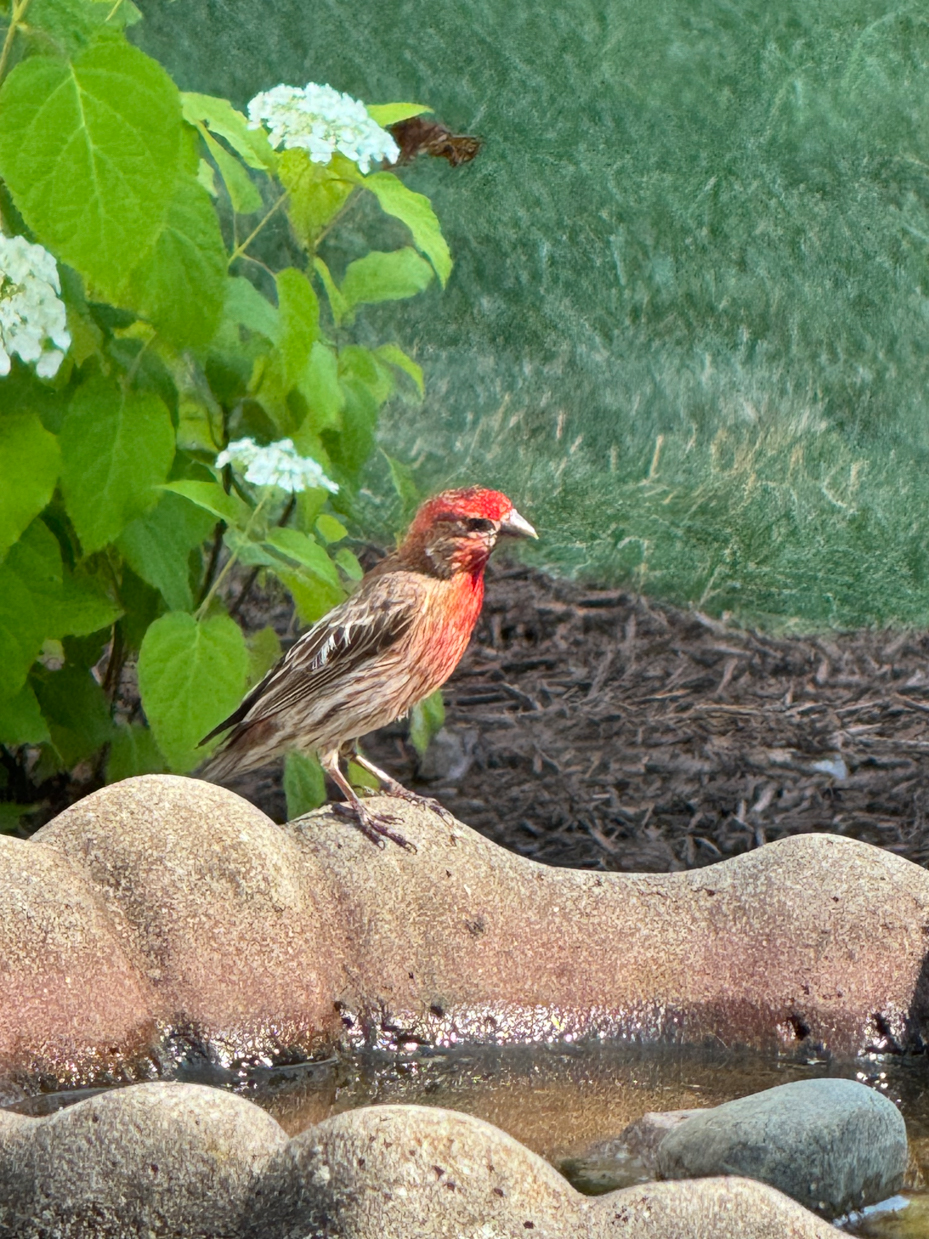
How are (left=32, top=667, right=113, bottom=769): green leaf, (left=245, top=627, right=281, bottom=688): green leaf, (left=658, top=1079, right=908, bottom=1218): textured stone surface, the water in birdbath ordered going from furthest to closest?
(left=245, top=627, right=281, bottom=688): green leaf
(left=32, top=667, right=113, bottom=769): green leaf
the water in birdbath
(left=658, top=1079, right=908, bottom=1218): textured stone surface

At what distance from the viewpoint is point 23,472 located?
334cm

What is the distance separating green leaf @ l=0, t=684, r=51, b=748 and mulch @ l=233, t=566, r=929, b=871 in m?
1.22

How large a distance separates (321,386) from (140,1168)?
73.4 inches

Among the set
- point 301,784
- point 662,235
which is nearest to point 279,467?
point 301,784

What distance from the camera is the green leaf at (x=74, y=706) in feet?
13.0

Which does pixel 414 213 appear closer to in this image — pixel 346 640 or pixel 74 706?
pixel 346 640

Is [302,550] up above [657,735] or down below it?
above

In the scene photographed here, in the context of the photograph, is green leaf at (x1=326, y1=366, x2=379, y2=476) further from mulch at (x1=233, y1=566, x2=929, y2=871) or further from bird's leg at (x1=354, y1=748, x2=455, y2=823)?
mulch at (x1=233, y1=566, x2=929, y2=871)

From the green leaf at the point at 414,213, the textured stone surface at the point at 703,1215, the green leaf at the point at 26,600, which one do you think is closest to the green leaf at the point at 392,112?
the green leaf at the point at 414,213

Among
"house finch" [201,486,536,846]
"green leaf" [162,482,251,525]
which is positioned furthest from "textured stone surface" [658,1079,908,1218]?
"green leaf" [162,482,251,525]

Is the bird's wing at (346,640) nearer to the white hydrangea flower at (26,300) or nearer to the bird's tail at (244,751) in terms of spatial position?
the bird's tail at (244,751)

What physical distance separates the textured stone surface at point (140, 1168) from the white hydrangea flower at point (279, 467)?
1.34 m

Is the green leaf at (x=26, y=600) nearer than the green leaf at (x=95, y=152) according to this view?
No

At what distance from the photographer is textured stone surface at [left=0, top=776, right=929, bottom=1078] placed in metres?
3.23
